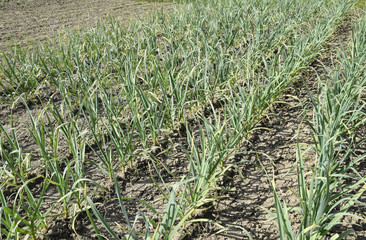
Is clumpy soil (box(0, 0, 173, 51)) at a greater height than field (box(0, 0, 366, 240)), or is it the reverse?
clumpy soil (box(0, 0, 173, 51))

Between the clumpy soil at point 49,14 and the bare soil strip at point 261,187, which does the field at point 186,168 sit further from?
the clumpy soil at point 49,14

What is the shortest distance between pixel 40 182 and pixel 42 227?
0.41 metres

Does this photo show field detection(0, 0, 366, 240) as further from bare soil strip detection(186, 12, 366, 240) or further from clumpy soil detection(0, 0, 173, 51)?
clumpy soil detection(0, 0, 173, 51)

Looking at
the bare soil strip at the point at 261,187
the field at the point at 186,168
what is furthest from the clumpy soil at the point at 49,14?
the bare soil strip at the point at 261,187

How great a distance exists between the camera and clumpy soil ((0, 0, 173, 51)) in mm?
4527

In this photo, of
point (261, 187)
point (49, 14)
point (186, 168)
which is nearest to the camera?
point (261, 187)

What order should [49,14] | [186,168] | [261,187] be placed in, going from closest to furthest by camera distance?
1. [261,187]
2. [186,168]
3. [49,14]

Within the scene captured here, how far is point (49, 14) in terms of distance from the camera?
571 centimetres

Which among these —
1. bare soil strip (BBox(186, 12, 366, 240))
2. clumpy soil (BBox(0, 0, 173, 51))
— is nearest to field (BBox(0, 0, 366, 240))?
bare soil strip (BBox(186, 12, 366, 240))

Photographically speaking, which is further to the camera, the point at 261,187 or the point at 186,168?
the point at 186,168

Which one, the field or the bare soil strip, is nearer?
the field

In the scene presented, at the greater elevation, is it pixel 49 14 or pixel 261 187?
pixel 49 14

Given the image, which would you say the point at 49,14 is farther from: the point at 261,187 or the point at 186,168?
the point at 261,187

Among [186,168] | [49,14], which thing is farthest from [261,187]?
[49,14]
